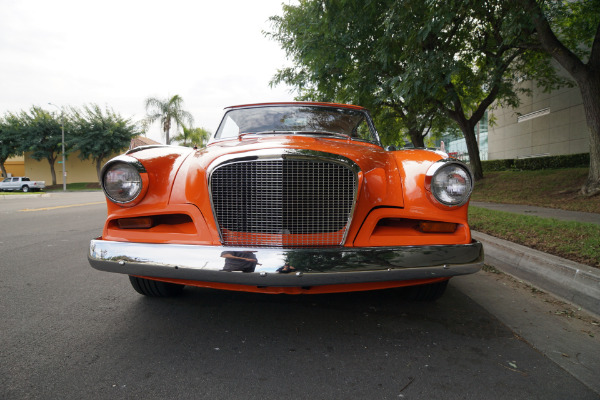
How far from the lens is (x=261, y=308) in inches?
103

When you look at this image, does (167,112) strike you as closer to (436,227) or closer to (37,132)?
(37,132)

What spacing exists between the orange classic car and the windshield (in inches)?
38.0

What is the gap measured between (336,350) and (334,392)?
39cm

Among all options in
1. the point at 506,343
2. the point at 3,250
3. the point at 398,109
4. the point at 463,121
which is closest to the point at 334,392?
the point at 506,343

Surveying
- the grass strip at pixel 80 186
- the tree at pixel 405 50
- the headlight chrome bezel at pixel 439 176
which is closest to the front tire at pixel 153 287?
the headlight chrome bezel at pixel 439 176

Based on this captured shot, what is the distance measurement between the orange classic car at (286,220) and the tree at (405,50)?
428 centimetres

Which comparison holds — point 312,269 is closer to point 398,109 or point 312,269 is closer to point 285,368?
point 285,368

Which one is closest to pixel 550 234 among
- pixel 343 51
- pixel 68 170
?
pixel 343 51

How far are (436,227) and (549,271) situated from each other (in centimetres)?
178

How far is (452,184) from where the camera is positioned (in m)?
2.27

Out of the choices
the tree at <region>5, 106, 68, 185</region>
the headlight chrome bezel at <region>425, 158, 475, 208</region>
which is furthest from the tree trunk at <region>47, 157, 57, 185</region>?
the headlight chrome bezel at <region>425, 158, 475, 208</region>

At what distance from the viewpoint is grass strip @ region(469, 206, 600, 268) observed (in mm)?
3531

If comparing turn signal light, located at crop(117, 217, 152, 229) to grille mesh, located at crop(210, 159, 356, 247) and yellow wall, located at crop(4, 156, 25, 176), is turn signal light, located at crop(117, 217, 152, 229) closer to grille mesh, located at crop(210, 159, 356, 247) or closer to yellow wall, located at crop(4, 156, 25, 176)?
grille mesh, located at crop(210, 159, 356, 247)

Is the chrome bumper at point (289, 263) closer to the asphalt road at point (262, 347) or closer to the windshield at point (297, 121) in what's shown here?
the asphalt road at point (262, 347)
